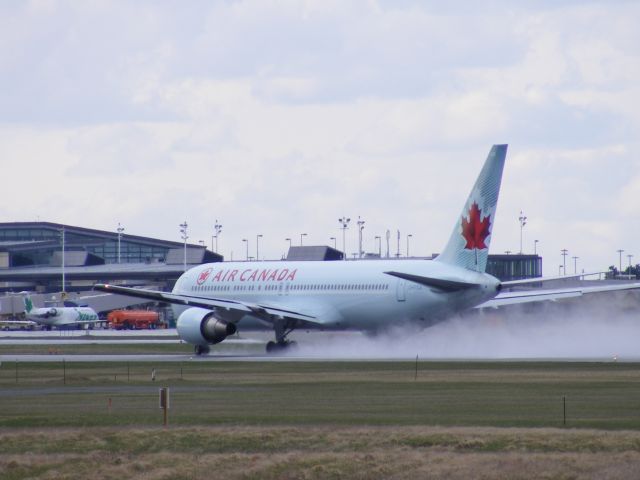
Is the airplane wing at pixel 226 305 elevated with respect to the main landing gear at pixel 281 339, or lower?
elevated

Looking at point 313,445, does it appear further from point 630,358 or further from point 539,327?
point 539,327

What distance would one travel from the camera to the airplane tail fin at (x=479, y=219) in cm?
6338

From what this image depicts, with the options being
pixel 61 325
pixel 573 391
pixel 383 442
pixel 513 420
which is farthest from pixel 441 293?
pixel 61 325

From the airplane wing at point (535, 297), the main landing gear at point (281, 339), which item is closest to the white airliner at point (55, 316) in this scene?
the main landing gear at point (281, 339)

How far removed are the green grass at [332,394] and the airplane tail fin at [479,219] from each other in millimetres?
7506

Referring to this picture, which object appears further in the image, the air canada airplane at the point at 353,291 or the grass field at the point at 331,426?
the air canada airplane at the point at 353,291

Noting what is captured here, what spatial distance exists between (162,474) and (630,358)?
37237mm

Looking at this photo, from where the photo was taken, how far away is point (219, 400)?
4169 centimetres

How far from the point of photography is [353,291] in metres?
→ 70.4

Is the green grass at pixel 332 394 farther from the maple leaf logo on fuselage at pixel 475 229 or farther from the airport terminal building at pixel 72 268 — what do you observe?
the airport terminal building at pixel 72 268

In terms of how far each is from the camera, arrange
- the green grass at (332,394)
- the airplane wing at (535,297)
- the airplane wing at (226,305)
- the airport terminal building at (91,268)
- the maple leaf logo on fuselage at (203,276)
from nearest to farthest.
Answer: the green grass at (332,394)
the airplane wing at (226,305)
the airplane wing at (535,297)
the maple leaf logo on fuselage at (203,276)
the airport terminal building at (91,268)

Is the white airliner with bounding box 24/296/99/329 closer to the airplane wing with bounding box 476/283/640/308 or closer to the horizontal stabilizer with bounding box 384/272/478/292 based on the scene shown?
the airplane wing with bounding box 476/283/640/308

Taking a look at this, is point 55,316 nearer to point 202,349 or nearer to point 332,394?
point 202,349

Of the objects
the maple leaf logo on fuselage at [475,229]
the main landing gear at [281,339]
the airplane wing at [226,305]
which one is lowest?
the main landing gear at [281,339]
